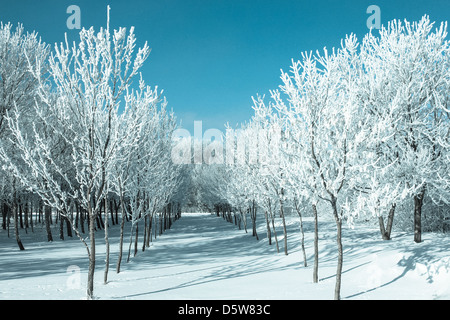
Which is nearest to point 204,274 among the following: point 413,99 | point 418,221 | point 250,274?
point 250,274

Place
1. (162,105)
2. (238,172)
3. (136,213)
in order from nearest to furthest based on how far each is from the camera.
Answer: (136,213) → (162,105) → (238,172)

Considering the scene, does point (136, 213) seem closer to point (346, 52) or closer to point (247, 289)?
point (247, 289)

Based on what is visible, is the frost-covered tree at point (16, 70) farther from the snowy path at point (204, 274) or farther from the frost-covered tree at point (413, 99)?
the frost-covered tree at point (413, 99)

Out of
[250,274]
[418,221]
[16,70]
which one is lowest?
[250,274]

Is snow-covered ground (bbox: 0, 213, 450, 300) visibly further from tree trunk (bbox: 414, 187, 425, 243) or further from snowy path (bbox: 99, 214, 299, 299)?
tree trunk (bbox: 414, 187, 425, 243)

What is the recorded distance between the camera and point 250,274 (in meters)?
9.84

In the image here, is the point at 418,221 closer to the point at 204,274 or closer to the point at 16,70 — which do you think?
the point at 204,274

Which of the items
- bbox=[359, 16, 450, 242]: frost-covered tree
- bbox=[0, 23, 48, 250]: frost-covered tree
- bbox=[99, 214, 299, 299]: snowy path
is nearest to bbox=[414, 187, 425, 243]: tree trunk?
bbox=[359, 16, 450, 242]: frost-covered tree

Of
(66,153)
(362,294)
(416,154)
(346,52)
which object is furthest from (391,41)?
(66,153)

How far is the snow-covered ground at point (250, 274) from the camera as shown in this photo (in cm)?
721

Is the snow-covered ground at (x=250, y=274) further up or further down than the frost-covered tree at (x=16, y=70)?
further down

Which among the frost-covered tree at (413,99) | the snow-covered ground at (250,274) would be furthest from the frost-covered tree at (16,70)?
the frost-covered tree at (413,99)

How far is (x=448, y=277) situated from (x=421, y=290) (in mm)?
956

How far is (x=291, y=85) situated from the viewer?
746cm
